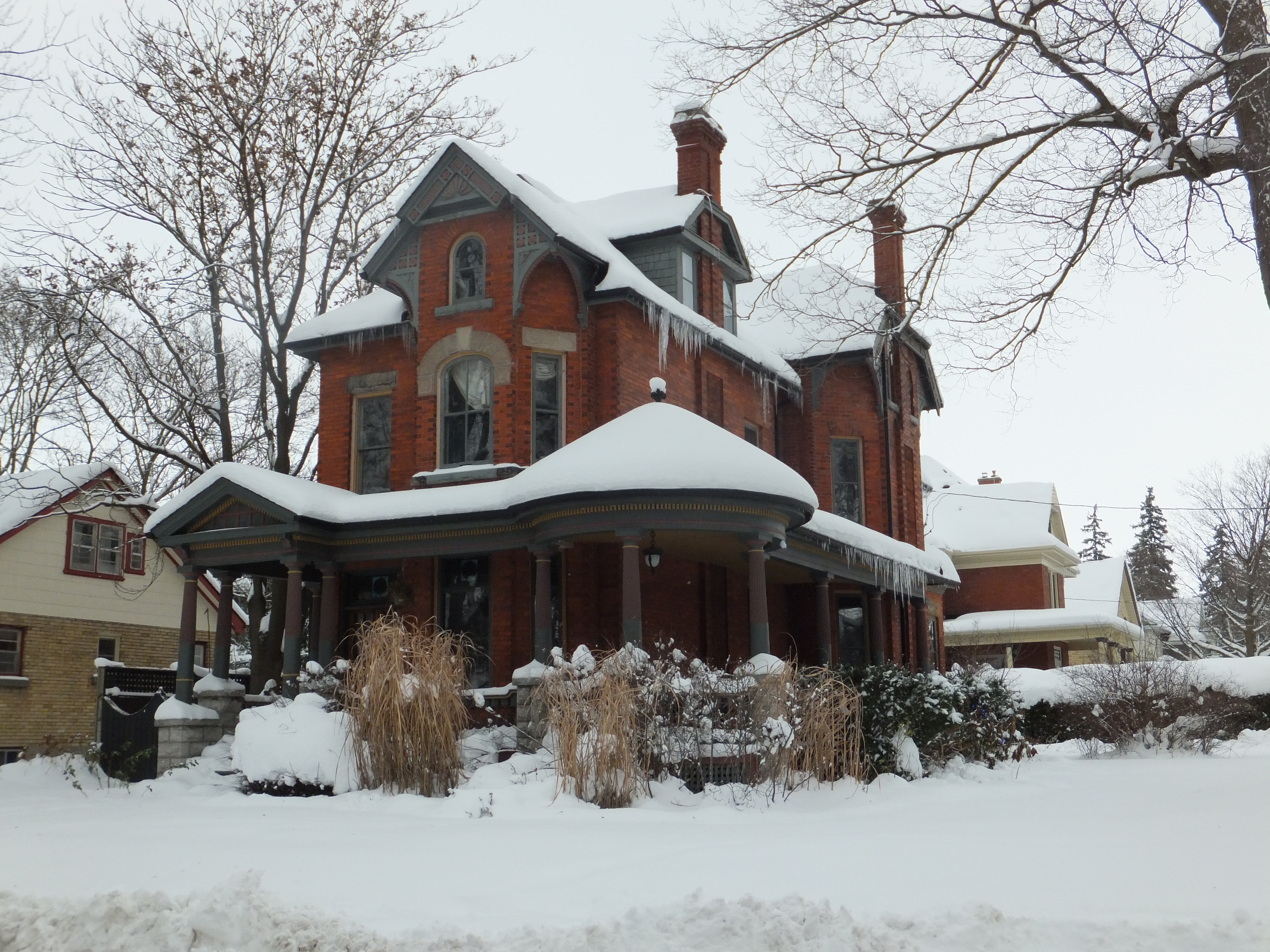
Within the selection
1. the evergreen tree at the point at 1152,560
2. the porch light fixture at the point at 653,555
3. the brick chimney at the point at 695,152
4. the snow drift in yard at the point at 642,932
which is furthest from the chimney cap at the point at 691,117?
the evergreen tree at the point at 1152,560

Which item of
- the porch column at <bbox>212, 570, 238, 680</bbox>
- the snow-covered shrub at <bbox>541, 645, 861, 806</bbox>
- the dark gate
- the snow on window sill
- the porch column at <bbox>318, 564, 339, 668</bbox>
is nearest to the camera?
the snow-covered shrub at <bbox>541, 645, 861, 806</bbox>

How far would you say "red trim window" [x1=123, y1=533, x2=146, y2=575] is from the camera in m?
26.4

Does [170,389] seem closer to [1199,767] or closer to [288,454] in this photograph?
[288,454]

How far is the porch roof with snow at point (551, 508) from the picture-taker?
46.8 ft

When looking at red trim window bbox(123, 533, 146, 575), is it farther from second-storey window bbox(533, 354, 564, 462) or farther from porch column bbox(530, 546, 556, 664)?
porch column bbox(530, 546, 556, 664)

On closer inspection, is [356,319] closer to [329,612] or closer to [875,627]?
[329,612]

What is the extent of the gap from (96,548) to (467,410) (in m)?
12.4

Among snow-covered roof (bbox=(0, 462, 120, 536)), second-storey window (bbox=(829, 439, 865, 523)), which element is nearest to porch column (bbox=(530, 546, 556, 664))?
second-storey window (bbox=(829, 439, 865, 523))

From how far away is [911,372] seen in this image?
82.9ft

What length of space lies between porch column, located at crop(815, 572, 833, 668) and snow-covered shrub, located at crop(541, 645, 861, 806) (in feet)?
21.6

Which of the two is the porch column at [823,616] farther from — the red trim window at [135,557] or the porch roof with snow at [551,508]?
the red trim window at [135,557]

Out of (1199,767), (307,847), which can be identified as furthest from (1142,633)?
(307,847)

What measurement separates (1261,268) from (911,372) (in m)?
14.7

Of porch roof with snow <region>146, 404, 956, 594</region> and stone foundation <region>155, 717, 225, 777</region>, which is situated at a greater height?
porch roof with snow <region>146, 404, 956, 594</region>
